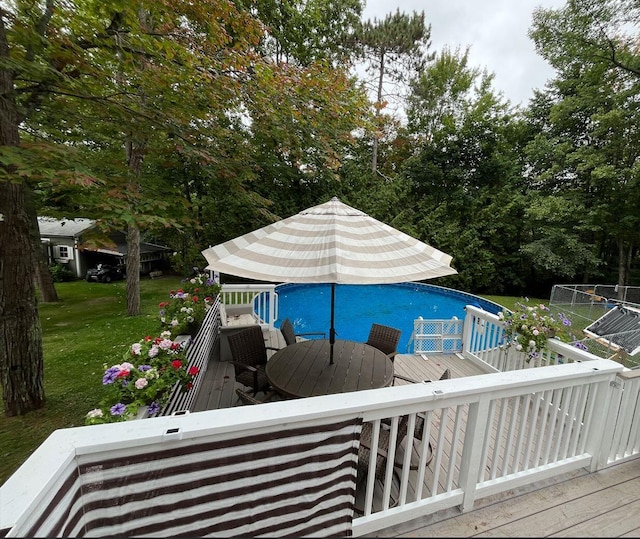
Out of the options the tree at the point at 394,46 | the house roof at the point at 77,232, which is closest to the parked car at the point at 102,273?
the house roof at the point at 77,232

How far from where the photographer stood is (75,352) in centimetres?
613

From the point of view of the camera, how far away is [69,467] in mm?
1122

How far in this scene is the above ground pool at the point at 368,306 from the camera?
10.1 meters

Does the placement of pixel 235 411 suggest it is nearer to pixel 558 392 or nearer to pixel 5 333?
pixel 558 392

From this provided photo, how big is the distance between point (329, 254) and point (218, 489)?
1511 millimetres

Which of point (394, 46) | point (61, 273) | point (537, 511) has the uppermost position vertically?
point (394, 46)

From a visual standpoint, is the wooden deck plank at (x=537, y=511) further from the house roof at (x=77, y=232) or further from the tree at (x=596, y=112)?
the house roof at (x=77, y=232)

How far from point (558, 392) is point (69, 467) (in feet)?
9.46

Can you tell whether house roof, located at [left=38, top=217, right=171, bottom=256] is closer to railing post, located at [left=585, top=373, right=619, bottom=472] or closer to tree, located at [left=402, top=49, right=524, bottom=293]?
tree, located at [left=402, top=49, right=524, bottom=293]

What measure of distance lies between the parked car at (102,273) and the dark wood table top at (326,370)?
57.1 ft

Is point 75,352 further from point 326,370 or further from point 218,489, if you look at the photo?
point 218,489

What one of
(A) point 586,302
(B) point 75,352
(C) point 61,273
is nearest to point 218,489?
(B) point 75,352

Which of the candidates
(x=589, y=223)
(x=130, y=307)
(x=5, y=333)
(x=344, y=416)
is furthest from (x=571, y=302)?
(x=130, y=307)

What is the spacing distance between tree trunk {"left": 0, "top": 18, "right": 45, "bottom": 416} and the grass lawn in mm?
369
